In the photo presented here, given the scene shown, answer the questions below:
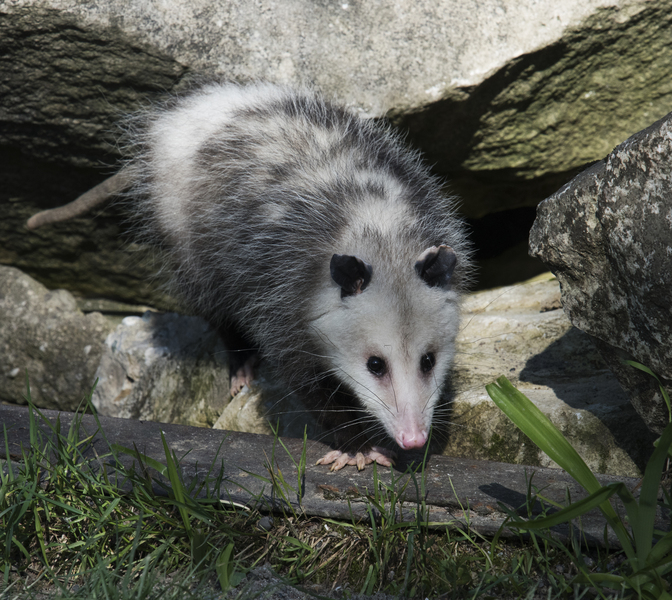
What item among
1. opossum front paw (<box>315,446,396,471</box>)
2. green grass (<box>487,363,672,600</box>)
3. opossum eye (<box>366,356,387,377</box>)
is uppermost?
green grass (<box>487,363,672,600</box>)

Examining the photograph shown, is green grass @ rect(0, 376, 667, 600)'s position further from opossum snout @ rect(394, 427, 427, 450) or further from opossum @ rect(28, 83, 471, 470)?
opossum @ rect(28, 83, 471, 470)

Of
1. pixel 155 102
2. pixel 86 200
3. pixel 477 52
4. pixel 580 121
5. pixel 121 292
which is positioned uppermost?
pixel 477 52

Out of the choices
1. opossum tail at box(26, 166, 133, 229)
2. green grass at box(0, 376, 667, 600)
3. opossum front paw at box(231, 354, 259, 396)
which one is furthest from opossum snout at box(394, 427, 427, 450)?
opossum tail at box(26, 166, 133, 229)

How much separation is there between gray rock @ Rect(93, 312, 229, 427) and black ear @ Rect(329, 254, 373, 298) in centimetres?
132

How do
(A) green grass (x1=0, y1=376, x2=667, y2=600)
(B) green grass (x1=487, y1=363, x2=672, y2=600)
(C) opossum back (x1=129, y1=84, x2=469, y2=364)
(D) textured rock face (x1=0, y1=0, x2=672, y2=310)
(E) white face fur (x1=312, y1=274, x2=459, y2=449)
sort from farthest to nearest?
Result: (D) textured rock face (x1=0, y1=0, x2=672, y2=310), (C) opossum back (x1=129, y1=84, x2=469, y2=364), (E) white face fur (x1=312, y1=274, x2=459, y2=449), (A) green grass (x1=0, y1=376, x2=667, y2=600), (B) green grass (x1=487, y1=363, x2=672, y2=600)

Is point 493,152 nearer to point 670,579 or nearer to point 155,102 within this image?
point 155,102

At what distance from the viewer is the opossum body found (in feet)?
6.19

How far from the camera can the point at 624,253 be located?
1.48 meters

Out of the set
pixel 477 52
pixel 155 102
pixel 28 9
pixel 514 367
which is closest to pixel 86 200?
pixel 155 102

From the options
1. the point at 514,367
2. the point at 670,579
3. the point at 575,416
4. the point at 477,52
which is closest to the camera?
the point at 670,579

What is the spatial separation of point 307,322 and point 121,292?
2291 mm

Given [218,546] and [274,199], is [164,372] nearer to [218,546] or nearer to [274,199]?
[274,199]

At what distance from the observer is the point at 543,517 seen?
1318mm

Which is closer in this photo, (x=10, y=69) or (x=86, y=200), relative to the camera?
(x=10, y=69)
